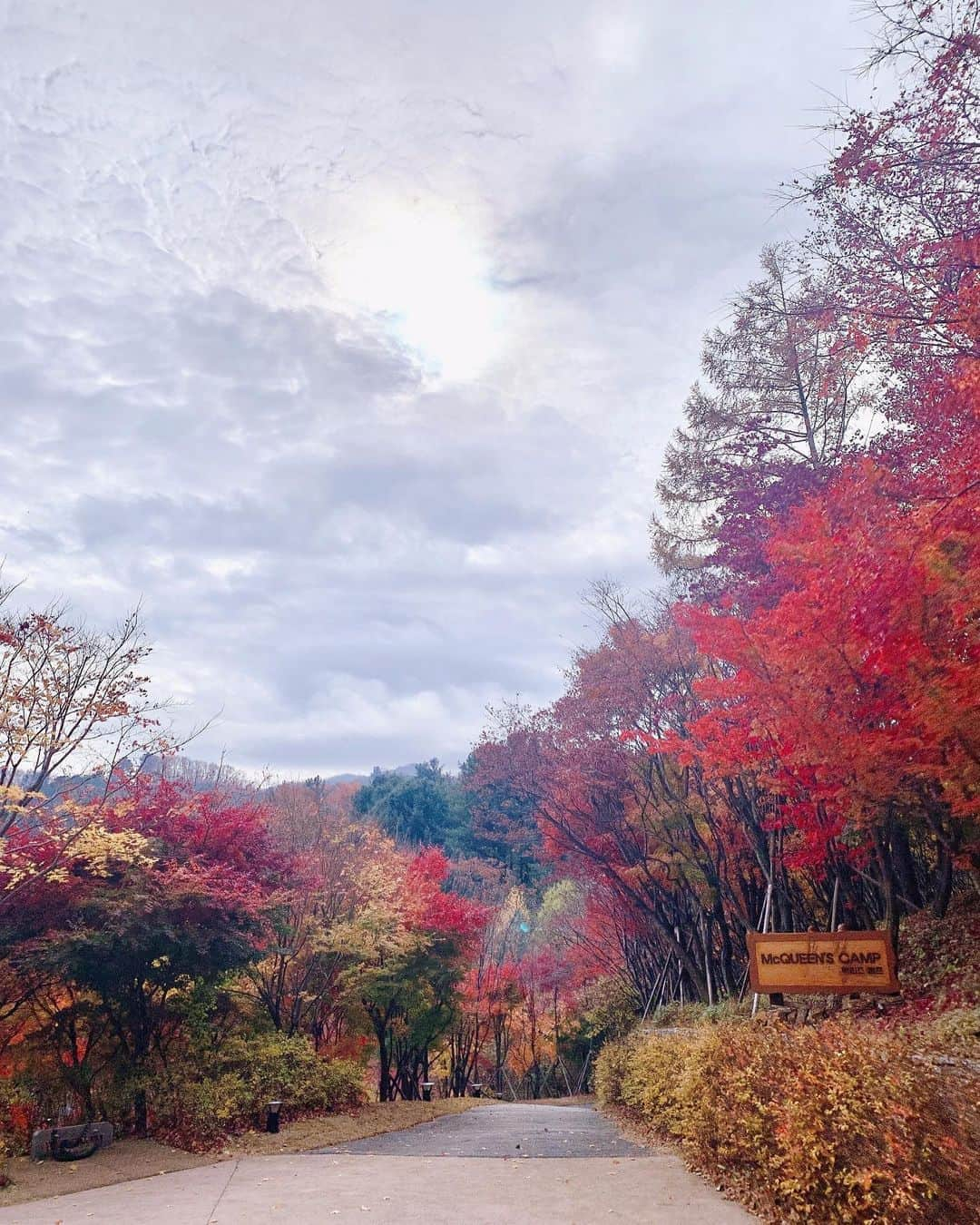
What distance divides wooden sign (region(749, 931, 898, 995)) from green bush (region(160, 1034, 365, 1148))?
7367 millimetres

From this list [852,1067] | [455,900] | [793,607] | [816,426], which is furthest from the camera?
A: [455,900]

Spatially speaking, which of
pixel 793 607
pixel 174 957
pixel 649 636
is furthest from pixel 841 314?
pixel 174 957

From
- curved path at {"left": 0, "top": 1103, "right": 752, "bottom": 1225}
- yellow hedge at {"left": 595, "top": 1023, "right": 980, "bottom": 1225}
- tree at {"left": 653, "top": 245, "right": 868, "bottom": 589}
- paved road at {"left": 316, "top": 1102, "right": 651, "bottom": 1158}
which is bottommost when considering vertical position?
paved road at {"left": 316, "top": 1102, "right": 651, "bottom": 1158}

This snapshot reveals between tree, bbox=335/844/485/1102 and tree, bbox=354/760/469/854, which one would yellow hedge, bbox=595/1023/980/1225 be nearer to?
tree, bbox=335/844/485/1102

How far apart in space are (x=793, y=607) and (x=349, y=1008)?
552 inches

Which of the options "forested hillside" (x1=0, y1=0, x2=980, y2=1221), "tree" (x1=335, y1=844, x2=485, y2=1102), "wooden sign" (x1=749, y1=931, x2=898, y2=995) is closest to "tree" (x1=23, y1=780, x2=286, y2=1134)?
"forested hillside" (x1=0, y1=0, x2=980, y2=1221)

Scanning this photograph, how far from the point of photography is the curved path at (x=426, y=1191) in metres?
5.75

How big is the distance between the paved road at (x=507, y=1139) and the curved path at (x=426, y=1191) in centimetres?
5

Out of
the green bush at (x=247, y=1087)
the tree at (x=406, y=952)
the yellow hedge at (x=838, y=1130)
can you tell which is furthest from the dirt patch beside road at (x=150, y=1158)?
the yellow hedge at (x=838, y=1130)

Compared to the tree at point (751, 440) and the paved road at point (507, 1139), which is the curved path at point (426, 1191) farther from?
the tree at point (751, 440)

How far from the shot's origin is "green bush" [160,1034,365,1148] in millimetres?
10086

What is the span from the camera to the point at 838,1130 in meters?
4.73

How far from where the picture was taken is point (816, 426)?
41.8ft

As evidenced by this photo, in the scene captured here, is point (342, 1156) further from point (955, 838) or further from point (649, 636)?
point (649, 636)
